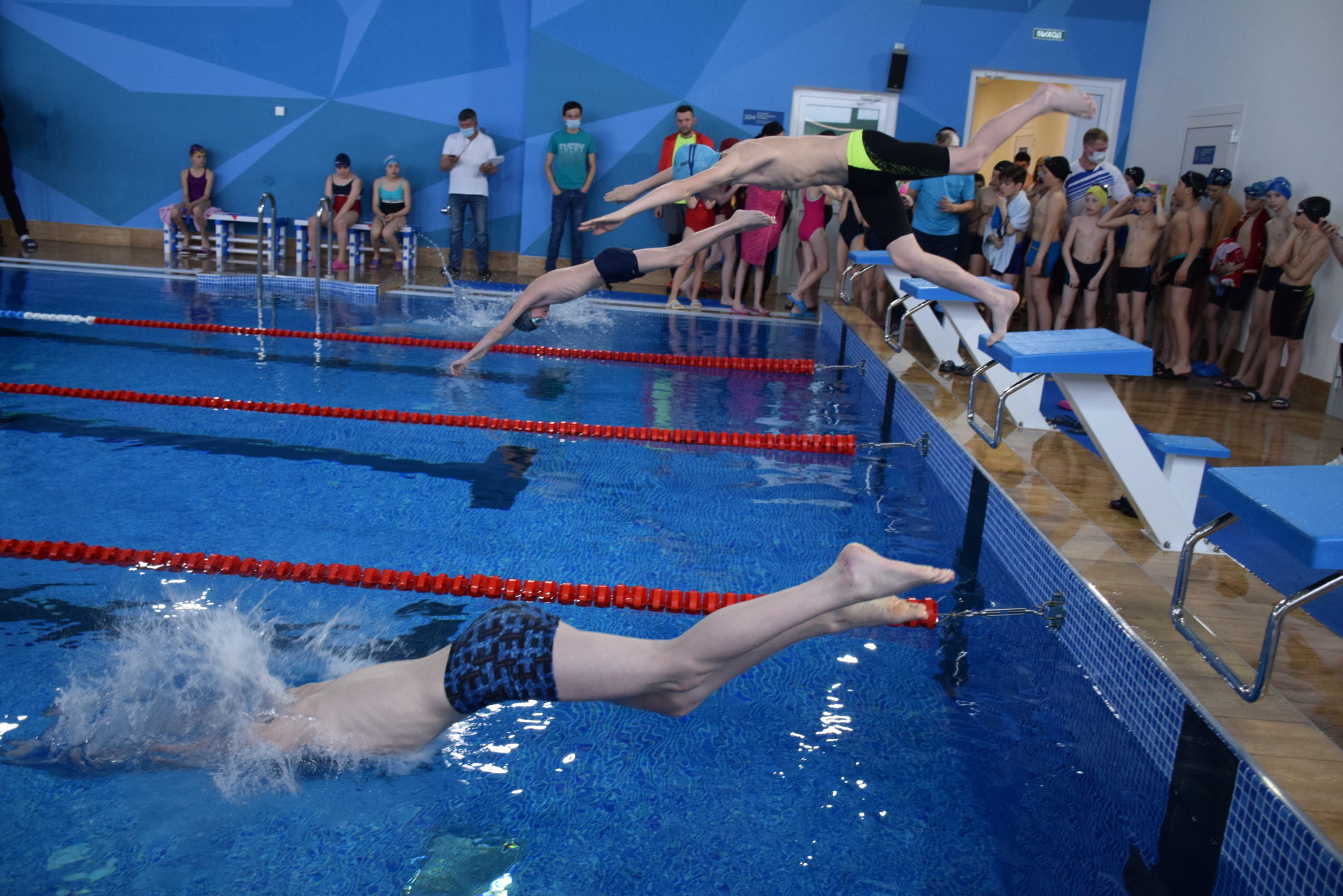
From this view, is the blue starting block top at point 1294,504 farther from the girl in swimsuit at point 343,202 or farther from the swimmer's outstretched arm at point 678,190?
the girl in swimsuit at point 343,202

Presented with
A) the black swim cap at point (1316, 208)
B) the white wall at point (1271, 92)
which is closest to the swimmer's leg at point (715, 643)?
the black swim cap at point (1316, 208)

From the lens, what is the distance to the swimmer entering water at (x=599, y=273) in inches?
177

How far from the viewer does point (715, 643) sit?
87.9 inches

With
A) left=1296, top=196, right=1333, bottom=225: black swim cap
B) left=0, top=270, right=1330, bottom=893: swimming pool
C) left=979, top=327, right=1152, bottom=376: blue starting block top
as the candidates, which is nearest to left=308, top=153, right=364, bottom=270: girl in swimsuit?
left=0, top=270, right=1330, bottom=893: swimming pool

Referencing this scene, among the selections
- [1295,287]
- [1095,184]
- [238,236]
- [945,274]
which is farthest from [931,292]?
[238,236]

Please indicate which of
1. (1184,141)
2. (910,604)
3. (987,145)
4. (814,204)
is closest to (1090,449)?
(987,145)

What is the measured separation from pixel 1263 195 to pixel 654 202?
19.8 ft

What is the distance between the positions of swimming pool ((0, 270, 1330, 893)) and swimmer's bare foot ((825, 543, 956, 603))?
2.51 feet

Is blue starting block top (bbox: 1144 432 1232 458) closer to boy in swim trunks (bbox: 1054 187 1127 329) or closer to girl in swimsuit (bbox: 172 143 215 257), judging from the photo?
boy in swim trunks (bbox: 1054 187 1127 329)

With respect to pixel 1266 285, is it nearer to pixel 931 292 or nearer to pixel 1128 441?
pixel 931 292

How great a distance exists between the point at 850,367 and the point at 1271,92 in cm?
436

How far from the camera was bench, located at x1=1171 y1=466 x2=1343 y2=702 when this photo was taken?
2072 millimetres

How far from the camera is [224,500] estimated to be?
4680 millimetres

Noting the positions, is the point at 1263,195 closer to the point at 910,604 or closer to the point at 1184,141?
the point at 1184,141
